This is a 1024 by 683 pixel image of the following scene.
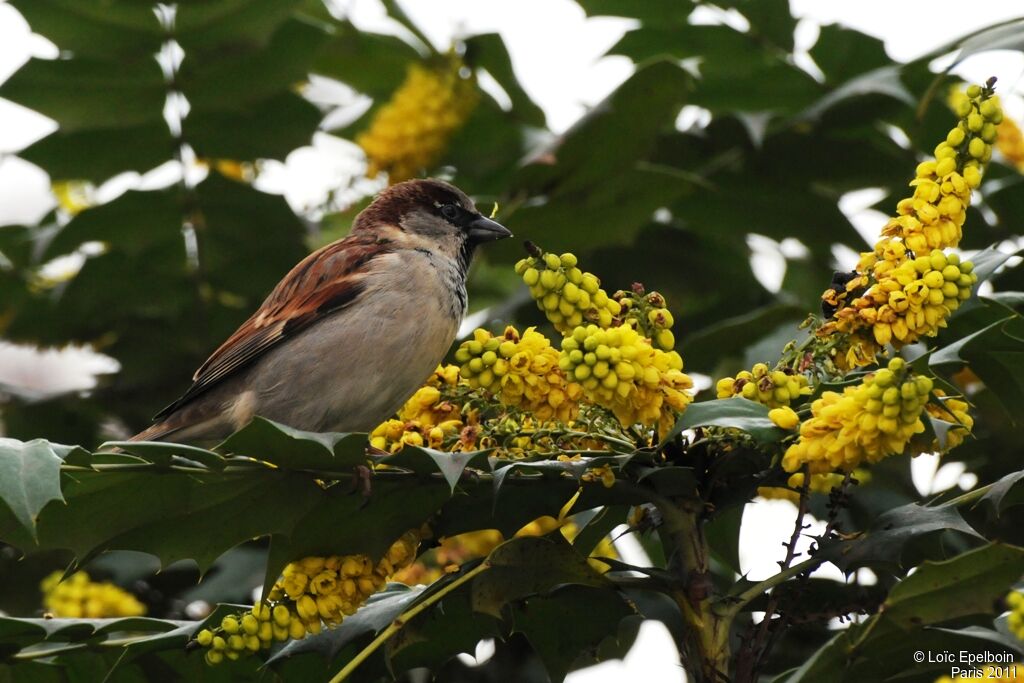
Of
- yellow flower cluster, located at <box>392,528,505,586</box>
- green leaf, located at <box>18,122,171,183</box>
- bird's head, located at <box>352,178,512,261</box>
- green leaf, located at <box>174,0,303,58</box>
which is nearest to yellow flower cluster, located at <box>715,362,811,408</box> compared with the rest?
yellow flower cluster, located at <box>392,528,505,586</box>

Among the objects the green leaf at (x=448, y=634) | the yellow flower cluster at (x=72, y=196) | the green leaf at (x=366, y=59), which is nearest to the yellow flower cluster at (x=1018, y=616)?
the green leaf at (x=448, y=634)

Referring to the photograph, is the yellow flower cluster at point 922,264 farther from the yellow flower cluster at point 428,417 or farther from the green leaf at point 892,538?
the yellow flower cluster at point 428,417

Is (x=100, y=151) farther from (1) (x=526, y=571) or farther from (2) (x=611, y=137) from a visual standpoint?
(1) (x=526, y=571)

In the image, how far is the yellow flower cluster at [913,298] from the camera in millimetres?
2035

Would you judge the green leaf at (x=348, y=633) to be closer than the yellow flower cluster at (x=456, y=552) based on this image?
Yes

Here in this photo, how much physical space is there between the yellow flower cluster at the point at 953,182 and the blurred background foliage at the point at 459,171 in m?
1.31

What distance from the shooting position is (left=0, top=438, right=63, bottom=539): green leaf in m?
1.89

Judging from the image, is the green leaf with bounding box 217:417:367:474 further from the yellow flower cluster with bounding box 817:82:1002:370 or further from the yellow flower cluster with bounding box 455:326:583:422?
the yellow flower cluster with bounding box 817:82:1002:370

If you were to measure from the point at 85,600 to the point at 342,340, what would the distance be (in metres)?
0.99

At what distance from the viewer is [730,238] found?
4.27 m

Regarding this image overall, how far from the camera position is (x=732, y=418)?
2.08 meters

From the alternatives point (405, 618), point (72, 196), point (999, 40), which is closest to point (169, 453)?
point (405, 618)

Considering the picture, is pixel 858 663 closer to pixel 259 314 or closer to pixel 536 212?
pixel 536 212

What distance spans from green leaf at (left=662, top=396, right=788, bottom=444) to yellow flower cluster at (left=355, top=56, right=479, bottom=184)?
2508 millimetres
